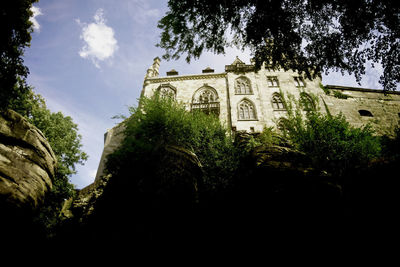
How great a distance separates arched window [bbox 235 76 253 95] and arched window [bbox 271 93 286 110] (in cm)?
291

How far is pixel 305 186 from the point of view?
16.8 ft

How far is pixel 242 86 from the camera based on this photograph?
2295 cm

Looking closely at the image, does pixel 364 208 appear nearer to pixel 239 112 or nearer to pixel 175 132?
pixel 175 132

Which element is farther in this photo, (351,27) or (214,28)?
(214,28)

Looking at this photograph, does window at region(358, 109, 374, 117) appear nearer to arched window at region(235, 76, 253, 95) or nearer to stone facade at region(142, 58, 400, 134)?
stone facade at region(142, 58, 400, 134)

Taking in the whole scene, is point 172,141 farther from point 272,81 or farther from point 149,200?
point 272,81

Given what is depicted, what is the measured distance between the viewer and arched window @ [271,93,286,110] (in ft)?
68.1

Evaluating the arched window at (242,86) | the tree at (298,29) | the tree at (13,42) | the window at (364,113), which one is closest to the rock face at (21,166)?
the tree at (13,42)

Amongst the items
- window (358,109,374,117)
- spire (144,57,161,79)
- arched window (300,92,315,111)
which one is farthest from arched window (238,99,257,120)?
spire (144,57,161,79)

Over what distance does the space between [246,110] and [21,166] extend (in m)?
19.5

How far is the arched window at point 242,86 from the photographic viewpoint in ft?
73.7

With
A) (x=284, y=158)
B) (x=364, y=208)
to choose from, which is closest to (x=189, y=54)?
(x=284, y=158)

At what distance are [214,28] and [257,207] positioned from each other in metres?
7.04

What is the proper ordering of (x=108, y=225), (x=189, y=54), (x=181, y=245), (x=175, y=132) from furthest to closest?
(x=175, y=132) → (x=189, y=54) → (x=108, y=225) → (x=181, y=245)
